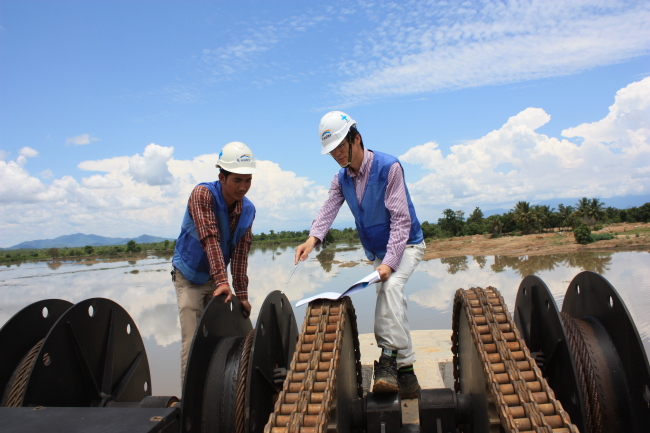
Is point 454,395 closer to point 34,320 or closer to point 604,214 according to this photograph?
point 34,320

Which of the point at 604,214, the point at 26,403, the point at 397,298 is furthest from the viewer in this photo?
the point at 604,214

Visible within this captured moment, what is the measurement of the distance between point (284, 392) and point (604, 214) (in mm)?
73396

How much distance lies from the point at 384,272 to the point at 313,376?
49.3 inches

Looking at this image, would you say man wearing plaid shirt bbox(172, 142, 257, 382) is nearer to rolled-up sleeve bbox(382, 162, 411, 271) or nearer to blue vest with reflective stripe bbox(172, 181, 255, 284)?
blue vest with reflective stripe bbox(172, 181, 255, 284)

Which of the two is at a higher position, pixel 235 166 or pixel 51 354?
pixel 235 166

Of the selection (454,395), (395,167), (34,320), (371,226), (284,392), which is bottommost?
(454,395)

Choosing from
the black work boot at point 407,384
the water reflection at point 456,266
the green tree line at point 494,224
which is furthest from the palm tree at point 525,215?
the black work boot at point 407,384

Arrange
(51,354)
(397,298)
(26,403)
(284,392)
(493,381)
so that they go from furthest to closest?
(397,298) → (51,354) → (26,403) → (284,392) → (493,381)

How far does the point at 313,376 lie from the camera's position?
243cm

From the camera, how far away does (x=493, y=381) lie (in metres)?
2.16

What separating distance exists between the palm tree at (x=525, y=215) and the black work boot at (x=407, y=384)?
5717cm

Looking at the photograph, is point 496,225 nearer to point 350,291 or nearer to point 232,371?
point 350,291

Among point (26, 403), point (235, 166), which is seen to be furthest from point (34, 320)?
point (235, 166)

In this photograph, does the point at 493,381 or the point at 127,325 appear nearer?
the point at 493,381
